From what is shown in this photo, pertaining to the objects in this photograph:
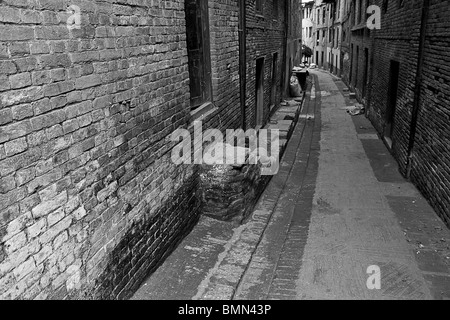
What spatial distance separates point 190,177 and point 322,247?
6.63 ft

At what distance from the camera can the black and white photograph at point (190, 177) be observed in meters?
2.34

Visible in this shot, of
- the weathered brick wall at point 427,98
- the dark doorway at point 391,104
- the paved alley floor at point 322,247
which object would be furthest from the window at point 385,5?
the paved alley floor at point 322,247

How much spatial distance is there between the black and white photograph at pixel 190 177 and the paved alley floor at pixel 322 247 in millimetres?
26

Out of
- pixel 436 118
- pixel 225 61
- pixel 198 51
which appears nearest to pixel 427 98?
pixel 436 118

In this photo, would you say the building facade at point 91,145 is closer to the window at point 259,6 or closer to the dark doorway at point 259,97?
the window at point 259,6

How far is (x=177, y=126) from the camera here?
14.2 ft

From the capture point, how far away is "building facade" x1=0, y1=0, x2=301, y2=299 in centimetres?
219

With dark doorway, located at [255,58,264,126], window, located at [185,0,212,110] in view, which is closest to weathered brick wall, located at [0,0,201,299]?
window, located at [185,0,212,110]

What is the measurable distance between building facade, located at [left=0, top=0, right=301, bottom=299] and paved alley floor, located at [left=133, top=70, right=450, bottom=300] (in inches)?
20.9

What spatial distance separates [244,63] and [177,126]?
3246mm

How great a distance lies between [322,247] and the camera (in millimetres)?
4766

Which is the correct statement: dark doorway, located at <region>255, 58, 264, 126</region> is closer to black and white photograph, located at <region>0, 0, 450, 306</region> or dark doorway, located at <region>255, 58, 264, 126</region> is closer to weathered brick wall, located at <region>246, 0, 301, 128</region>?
weathered brick wall, located at <region>246, 0, 301, 128</region>

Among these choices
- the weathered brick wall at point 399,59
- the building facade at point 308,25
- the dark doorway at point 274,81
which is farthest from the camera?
the building facade at point 308,25

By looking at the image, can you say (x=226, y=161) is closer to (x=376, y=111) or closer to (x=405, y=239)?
(x=405, y=239)
